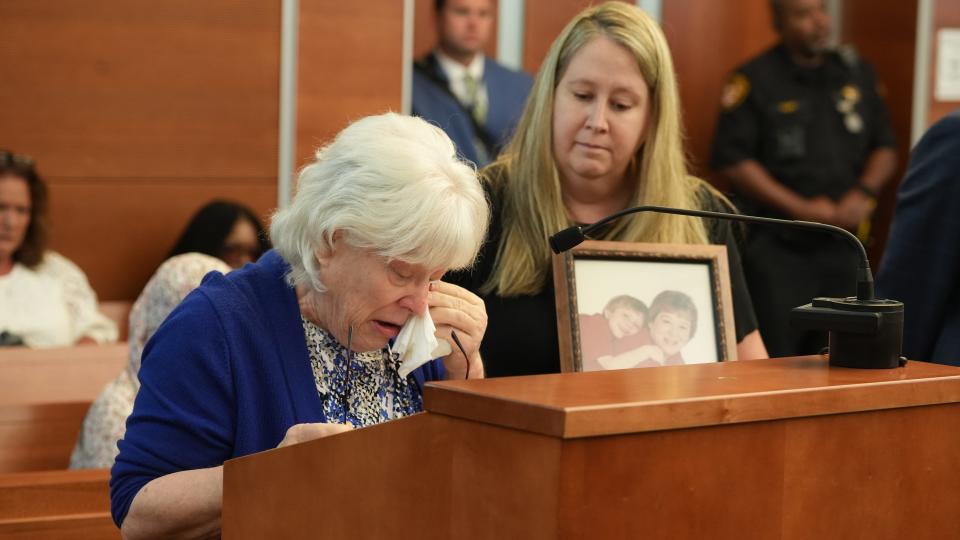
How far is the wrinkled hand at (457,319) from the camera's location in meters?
1.84

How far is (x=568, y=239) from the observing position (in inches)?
64.4

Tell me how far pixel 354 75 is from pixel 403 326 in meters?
3.57

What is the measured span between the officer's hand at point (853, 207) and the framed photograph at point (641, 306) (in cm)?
342

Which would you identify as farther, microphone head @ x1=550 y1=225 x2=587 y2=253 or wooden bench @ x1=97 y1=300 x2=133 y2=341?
wooden bench @ x1=97 y1=300 x2=133 y2=341

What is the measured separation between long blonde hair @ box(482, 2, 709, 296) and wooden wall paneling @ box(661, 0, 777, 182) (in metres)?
3.59

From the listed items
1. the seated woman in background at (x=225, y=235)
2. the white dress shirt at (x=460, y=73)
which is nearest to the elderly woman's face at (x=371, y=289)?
the seated woman in background at (x=225, y=235)

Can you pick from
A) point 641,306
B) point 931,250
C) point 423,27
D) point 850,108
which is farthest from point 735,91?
point 641,306

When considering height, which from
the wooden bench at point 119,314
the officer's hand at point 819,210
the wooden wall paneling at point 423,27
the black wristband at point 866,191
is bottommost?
the wooden bench at point 119,314

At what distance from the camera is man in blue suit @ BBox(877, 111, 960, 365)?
7.95ft

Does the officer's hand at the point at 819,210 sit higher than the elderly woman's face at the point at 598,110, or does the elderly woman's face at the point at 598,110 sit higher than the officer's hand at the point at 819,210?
the elderly woman's face at the point at 598,110

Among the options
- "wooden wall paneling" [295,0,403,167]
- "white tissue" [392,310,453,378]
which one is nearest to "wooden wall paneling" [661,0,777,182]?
"wooden wall paneling" [295,0,403,167]

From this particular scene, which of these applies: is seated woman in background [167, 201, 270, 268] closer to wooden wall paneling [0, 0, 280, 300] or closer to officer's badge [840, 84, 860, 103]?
wooden wall paneling [0, 0, 280, 300]

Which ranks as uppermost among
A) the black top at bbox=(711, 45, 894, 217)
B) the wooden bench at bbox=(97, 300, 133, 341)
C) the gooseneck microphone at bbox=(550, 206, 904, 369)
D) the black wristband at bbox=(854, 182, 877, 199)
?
the black top at bbox=(711, 45, 894, 217)

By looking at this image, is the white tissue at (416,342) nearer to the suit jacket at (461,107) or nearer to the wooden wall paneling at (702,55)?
the suit jacket at (461,107)
